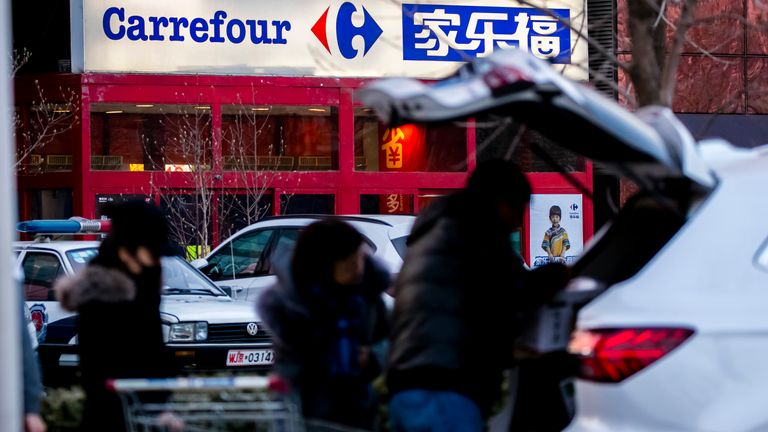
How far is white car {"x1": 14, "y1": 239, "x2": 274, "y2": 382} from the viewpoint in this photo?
10.9 metres

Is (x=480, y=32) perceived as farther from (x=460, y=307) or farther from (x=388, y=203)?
(x=460, y=307)

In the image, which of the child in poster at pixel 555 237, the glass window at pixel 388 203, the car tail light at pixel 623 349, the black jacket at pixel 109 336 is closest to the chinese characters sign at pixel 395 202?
the glass window at pixel 388 203

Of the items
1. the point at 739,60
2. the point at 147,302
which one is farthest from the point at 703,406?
the point at 739,60

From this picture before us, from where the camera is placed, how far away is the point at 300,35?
23125mm

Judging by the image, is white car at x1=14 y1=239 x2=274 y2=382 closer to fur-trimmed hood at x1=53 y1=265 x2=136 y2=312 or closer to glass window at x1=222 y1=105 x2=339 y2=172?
fur-trimmed hood at x1=53 y1=265 x2=136 y2=312

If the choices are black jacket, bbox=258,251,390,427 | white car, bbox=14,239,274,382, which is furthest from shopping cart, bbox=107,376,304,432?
white car, bbox=14,239,274,382

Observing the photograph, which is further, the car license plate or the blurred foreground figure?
the car license plate

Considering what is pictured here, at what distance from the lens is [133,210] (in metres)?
5.23

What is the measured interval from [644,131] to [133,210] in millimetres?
2140

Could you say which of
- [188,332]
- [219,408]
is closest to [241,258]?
[188,332]

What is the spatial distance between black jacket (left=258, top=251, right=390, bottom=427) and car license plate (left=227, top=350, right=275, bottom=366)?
639cm

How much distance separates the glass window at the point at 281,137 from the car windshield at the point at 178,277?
10.7 m

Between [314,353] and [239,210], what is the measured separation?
18247 mm

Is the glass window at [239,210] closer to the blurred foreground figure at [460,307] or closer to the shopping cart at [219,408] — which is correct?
the blurred foreground figure at [460,307]
